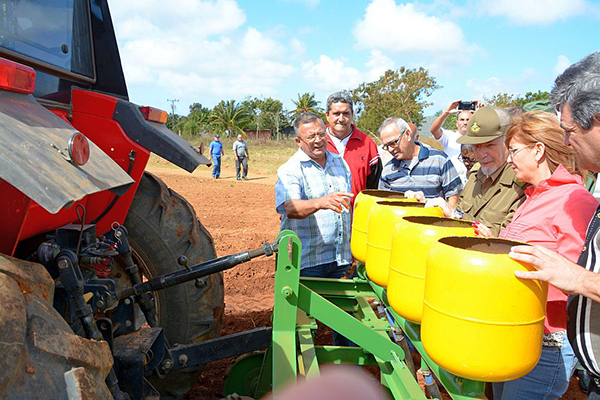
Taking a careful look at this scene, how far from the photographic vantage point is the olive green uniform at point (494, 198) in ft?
8.36

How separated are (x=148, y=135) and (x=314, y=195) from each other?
3.97 feet

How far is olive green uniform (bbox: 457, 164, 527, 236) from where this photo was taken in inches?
100

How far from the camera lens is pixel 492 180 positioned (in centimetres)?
276

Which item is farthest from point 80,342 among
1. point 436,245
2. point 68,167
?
point 436,245

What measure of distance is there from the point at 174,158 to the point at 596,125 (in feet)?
5.86

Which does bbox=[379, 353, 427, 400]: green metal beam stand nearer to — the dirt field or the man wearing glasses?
the man wearing glasses

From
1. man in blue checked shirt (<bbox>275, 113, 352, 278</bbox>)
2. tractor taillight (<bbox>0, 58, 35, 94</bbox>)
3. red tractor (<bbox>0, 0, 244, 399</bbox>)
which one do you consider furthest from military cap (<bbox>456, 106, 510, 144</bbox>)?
tractor taillight (<bbox>0, 58, 35, 94</bbox>)

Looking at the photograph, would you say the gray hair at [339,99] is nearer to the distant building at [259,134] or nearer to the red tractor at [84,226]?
the red tractor at [84,226]

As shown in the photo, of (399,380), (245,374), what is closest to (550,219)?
(399,380)

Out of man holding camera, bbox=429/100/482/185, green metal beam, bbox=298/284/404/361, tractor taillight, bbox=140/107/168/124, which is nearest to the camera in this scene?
green metal beam, bbox=298/284/404/361

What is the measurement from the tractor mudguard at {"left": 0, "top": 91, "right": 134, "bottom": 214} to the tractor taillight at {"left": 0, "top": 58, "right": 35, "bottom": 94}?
2 cm

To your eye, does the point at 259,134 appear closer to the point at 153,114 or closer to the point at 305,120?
the point at 305,120

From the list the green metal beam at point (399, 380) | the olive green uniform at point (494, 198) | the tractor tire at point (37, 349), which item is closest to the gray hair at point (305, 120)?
the olive green uniform at point (494, 198)

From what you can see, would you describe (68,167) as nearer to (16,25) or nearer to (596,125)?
(16,25)
